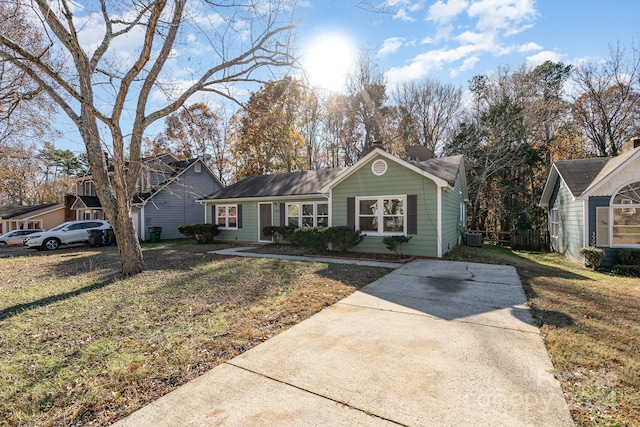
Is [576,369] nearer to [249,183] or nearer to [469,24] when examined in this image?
[469,24]

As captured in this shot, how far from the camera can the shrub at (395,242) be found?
1052 centimetres

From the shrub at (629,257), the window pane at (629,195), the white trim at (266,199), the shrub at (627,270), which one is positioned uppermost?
the white trim at (266,199)

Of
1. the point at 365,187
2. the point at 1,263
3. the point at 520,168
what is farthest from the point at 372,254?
the point at 520,168

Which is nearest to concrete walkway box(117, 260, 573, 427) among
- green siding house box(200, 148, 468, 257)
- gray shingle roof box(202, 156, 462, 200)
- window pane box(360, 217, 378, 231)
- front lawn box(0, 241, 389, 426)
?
front lawn box(0, 241, 389, 426)

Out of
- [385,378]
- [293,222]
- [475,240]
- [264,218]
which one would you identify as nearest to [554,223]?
[475,240]

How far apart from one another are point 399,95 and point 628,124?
14909mm

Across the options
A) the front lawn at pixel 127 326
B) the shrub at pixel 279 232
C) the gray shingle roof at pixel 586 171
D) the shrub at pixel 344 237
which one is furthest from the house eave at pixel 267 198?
the gray shingle roof at pixel 586 171

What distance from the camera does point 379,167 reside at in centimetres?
1127

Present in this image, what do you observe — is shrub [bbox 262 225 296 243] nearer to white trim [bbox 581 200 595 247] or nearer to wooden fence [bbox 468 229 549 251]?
white trim [bbox 581 200 595 247]

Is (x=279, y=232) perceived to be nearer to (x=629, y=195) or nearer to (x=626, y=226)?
(x=626, y=226)

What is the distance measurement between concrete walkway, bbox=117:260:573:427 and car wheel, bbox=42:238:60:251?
18.0 metres

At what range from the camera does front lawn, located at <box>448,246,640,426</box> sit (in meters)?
2.46

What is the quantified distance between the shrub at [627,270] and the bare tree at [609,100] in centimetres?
1511

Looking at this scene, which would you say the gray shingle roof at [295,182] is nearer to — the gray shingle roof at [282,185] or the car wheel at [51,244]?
the gray shingle roof at [282,185]
